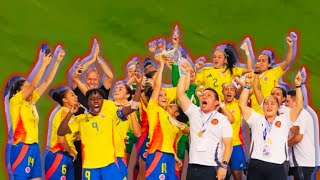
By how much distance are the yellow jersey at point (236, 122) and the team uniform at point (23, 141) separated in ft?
7.49

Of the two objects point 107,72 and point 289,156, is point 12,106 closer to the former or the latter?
point 107,72

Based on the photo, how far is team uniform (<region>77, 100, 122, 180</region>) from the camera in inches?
411

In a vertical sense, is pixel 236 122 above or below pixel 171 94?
Result: below

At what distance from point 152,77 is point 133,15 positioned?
2.41 m

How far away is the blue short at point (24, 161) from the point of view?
1109 cm

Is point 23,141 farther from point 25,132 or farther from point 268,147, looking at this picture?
point 268,147

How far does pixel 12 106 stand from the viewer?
1119cm

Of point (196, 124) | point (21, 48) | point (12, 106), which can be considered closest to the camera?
point (196, 124)

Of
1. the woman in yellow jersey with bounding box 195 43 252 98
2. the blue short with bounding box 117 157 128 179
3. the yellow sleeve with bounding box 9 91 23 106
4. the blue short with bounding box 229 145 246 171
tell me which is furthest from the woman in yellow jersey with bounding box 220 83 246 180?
the yellow sleeve with bounding box 9 91 23 106

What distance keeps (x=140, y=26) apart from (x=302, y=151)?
11.1ft

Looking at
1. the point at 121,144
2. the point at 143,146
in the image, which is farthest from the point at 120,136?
the point at 143,146

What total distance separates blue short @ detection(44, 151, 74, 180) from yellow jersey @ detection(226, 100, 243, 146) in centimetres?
193

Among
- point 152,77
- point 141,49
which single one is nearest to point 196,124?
point 152,77

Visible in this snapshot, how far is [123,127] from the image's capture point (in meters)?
11.1
